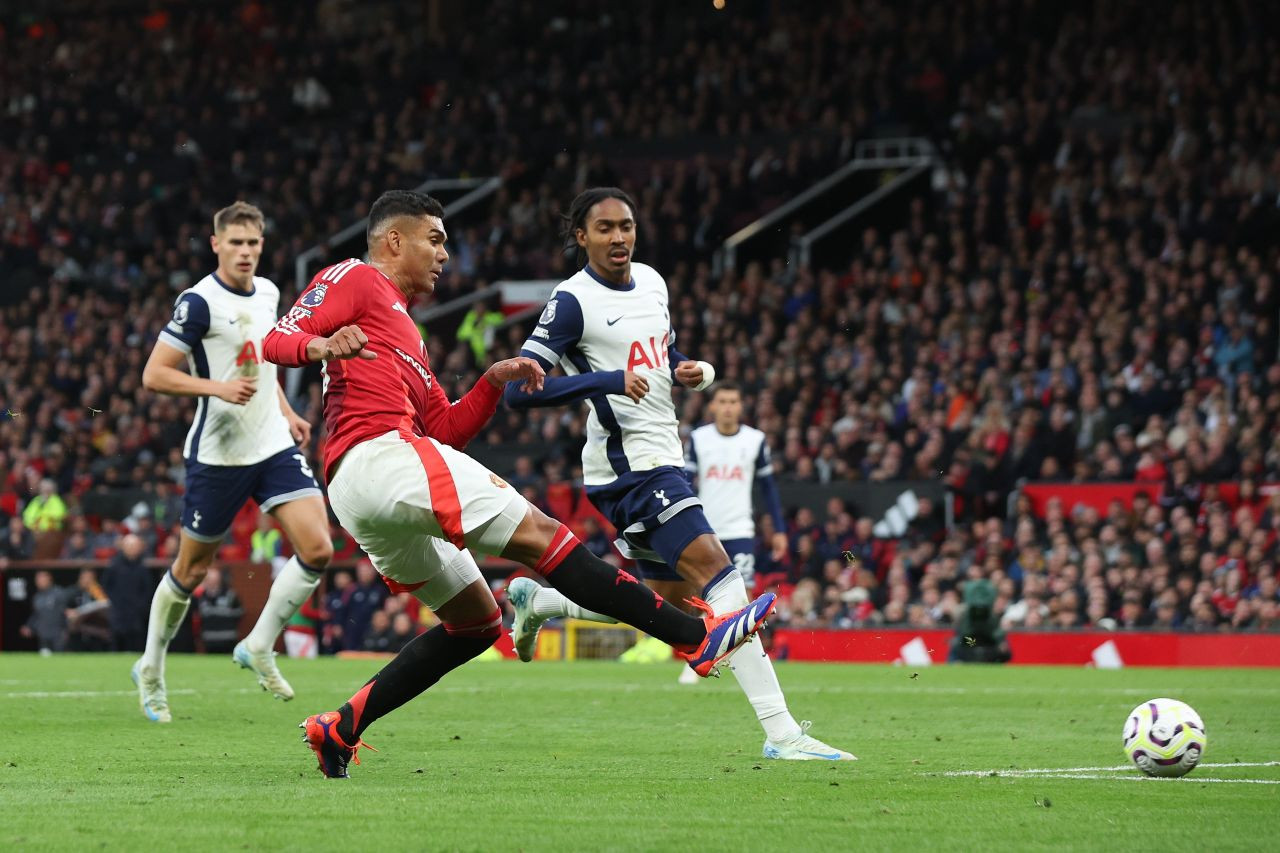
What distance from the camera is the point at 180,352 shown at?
10.3m

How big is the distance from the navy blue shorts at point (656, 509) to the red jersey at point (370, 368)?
133 centimetres

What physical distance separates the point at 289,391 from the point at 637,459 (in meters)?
22.3

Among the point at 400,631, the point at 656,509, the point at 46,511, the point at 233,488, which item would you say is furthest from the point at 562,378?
the point at 46,511

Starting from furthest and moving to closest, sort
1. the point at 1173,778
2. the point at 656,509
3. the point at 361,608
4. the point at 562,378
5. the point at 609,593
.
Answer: the point at 361,608
the point at 656,509
the point at 562,378
the point at 1173,778
the point at 609,593

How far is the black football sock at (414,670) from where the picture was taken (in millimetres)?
7191

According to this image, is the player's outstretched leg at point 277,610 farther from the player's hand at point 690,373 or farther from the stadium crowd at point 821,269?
the stadium crowd at point 821,269

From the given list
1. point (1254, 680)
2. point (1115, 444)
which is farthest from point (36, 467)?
point (1254, 680)

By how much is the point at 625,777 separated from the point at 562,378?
5.36 feet

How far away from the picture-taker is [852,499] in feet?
72.7

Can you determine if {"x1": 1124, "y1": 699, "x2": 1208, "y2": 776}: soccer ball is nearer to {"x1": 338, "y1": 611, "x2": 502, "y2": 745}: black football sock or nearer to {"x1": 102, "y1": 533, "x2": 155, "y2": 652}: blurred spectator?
{"x1": 338, "y1": 611, "x2": 502, "y2": 745}: black football sock

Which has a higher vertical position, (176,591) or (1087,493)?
(176,591)

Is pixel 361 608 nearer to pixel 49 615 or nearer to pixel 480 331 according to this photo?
pixel 49 615

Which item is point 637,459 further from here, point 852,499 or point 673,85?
point 673,85

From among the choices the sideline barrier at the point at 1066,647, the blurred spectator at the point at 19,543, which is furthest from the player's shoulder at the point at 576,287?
the blurred spectator at the point at 19,543
